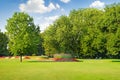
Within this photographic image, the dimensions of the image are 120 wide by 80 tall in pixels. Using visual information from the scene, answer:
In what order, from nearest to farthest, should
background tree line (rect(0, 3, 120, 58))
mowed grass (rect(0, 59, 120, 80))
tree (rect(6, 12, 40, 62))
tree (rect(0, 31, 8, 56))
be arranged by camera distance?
mowed grass (rect(0, 59, 120, 80))
background tree line (rect(0, 3, 120, 58))
tree (rect(6, 12, 40, 62))
tree (rect(0, 31, 8, 56))

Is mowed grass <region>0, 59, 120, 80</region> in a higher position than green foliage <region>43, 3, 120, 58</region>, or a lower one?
lower

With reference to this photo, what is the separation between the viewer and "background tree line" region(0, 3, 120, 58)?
233 feet

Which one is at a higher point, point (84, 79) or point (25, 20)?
point (25, 20)

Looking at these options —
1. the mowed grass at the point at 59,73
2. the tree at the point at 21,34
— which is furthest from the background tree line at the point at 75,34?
the mowed grass at the point at 59,73

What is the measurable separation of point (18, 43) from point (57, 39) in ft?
83.7

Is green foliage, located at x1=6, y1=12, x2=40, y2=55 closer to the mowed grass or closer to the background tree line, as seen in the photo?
the background tree line

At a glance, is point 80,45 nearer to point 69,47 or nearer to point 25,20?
point 69,47

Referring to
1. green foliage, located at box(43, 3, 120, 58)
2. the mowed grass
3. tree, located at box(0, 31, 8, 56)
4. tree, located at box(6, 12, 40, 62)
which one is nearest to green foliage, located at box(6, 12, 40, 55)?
tree, located at box(6, 12, 40, 62)

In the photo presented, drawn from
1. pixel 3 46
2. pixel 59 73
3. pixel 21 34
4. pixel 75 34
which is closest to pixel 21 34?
pixel 21 34

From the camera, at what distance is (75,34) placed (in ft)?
316

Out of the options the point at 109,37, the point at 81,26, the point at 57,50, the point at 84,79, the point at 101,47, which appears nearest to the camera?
the point at 84,79

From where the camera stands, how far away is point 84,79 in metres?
22.8

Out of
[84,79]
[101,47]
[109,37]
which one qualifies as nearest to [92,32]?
[101,47]

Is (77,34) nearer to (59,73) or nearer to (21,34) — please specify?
(21,34)
